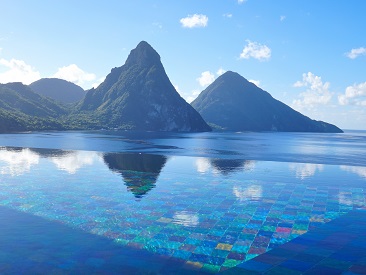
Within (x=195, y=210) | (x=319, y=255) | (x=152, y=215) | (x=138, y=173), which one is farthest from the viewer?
(x=138, y=173)

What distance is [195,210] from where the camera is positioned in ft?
136

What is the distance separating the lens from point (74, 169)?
7362cm

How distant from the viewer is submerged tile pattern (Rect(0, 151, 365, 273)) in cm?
2958

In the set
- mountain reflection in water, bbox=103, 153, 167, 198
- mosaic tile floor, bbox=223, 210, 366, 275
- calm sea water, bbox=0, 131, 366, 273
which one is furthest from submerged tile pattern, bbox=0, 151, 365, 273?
mountain reflection in water, bbox=103, 153, 167, 198

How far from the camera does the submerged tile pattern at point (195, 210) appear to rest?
1164 inches

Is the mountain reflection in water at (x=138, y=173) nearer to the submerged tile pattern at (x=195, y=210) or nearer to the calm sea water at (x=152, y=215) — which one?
the calm sea water at (x=152, y=215)

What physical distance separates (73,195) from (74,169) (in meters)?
27.3

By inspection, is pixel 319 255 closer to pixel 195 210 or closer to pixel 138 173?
pixel 195 210

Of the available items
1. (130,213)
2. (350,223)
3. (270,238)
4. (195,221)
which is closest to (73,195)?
(130,213)

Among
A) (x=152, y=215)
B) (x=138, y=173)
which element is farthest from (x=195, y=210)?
(x=138, y=173)

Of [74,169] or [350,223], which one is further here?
[74,169]

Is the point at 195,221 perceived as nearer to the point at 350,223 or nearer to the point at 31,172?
the point at 350,223

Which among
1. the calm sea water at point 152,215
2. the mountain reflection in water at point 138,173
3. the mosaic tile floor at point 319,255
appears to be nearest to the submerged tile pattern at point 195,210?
the calm sea water at point 152,215

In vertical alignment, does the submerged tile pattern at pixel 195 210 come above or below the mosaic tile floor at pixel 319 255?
above
